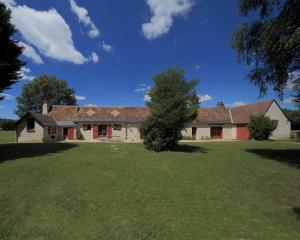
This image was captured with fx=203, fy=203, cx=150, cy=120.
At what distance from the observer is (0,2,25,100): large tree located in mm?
12578

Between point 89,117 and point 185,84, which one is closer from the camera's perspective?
point 185,84

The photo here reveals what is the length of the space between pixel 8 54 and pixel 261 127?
26766mm

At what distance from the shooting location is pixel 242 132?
30406 mm

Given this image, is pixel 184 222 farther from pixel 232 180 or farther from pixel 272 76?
pixel 272 76

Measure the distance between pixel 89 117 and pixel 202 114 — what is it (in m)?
17.4

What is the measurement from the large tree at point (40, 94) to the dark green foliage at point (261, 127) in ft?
154

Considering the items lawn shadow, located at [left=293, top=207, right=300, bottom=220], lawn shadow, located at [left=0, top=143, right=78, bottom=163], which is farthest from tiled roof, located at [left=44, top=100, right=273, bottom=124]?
lawn shadow, located at [left=293, top=207, right=300, bottom=220]

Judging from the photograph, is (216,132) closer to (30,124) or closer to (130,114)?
(130,114)

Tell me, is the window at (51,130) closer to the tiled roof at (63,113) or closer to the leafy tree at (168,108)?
the tiled roof at (63,113)

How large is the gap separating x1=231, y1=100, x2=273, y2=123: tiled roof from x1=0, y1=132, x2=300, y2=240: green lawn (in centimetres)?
2182

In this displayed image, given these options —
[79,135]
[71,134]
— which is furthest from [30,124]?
[79,135]

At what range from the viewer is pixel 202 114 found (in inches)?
1273

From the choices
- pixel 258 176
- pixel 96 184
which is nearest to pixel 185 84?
pixel 258 176

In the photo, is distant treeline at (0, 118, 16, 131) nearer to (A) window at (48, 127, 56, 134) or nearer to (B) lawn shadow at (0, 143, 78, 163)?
(A) window at (48, 127, 56, 134)
